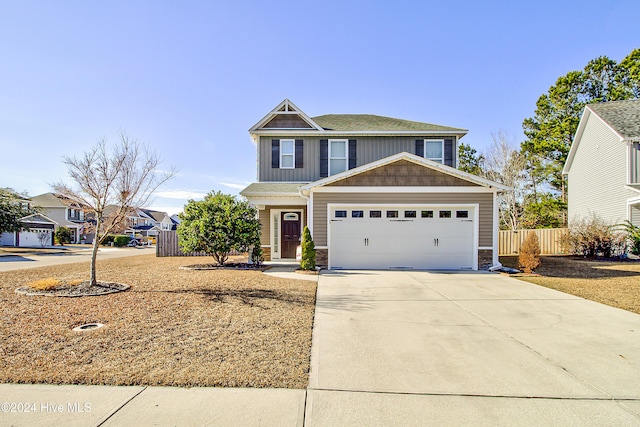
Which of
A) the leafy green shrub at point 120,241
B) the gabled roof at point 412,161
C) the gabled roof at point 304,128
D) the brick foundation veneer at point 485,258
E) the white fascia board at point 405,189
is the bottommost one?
the leafy green shrub at point 120,241

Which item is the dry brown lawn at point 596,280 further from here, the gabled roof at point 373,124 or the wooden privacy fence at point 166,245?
the wooden privacy fence at point 166,245

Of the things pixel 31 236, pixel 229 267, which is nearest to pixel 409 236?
pixel 229 267

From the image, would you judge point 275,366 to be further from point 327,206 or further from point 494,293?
point 327,206

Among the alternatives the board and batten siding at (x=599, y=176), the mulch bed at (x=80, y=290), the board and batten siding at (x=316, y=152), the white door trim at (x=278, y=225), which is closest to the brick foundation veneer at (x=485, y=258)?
→ the board and batten siding at (x=316, y=152)

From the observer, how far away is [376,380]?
3938 millimetres

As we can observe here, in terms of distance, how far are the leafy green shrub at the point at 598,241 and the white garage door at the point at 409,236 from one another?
24.2 ft

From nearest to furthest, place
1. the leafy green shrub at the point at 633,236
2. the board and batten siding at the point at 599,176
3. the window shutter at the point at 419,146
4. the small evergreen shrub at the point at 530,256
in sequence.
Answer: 1. the small evergreen shrub at the point at 530,256
2. the leafy green shrub at the point at 633,236
3. the window shutter at the point at 419,146
4. the board and batten siding at the point at 599,176

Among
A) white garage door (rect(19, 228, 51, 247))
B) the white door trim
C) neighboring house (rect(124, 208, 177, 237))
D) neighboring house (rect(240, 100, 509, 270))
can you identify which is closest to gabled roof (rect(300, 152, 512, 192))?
neighboring house (rect(240, 100, 509, 270))

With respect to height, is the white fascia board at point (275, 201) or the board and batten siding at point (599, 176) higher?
the board and batten siding at point (599, 176)

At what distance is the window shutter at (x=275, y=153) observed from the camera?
16.9 metres

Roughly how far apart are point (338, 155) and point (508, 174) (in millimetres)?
19806

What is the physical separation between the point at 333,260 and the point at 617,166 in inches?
605

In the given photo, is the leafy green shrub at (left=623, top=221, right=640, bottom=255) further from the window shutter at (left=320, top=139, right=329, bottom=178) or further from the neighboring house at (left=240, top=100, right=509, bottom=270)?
the window shutter at (left=320, top=139, right=329, bottom=178)

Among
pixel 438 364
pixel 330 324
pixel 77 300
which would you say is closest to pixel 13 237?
pixel 77 300
